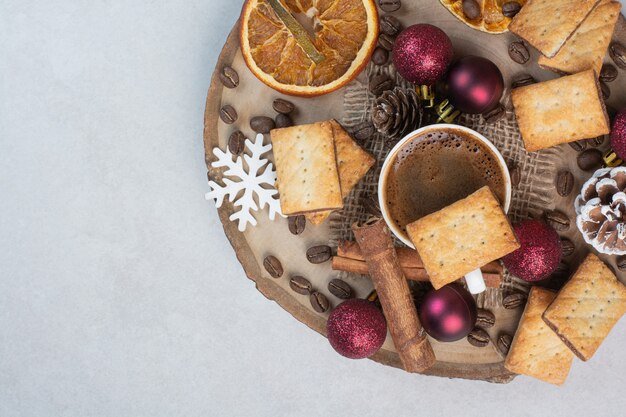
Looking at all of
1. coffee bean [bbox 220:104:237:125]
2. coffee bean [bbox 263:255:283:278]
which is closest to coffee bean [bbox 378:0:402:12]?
coffee bean [bbox 220:104:237:125]

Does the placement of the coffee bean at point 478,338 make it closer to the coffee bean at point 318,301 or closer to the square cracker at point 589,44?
the coffee bean at point 318,301

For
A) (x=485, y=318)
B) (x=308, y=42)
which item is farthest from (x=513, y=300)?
(x=308, y=42)

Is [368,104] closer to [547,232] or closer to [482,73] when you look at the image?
[482,73]

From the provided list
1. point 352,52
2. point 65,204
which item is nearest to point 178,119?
point 65,204

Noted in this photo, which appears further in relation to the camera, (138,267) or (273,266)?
(138,267)

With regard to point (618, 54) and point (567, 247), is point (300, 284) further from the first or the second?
point (618, 54)

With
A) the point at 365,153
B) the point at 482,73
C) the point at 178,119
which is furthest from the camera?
the point at 178,119
